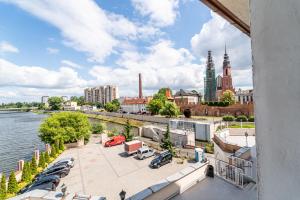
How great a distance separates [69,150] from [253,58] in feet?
75.4

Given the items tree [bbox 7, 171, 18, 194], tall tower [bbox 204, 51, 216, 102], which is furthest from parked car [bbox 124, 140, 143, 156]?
tall tower [bbox 204, 51, 216, 102]

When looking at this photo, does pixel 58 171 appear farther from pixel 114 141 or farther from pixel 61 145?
pixel 114 141

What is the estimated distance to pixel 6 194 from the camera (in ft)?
39.6

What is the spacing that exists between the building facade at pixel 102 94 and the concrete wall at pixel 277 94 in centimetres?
11578

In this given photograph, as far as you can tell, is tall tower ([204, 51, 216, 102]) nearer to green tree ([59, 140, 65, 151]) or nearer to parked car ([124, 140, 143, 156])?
parked car ([124, 140, 143, 156])

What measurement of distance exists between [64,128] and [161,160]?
41.0 feet

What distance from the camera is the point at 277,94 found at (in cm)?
104

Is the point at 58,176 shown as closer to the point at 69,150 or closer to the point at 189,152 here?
the point at 69,150

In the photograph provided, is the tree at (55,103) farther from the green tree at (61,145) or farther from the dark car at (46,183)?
the dark car at (46,183)

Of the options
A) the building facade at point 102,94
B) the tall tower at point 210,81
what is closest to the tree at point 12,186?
the tall tower at point 210,81

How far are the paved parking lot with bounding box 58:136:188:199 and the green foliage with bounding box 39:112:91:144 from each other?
262cm

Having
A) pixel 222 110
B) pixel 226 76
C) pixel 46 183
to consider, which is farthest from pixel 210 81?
pixel 46 183

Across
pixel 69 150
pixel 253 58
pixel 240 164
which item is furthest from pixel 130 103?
pixel 253 58

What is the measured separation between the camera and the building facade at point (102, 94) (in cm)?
11575
